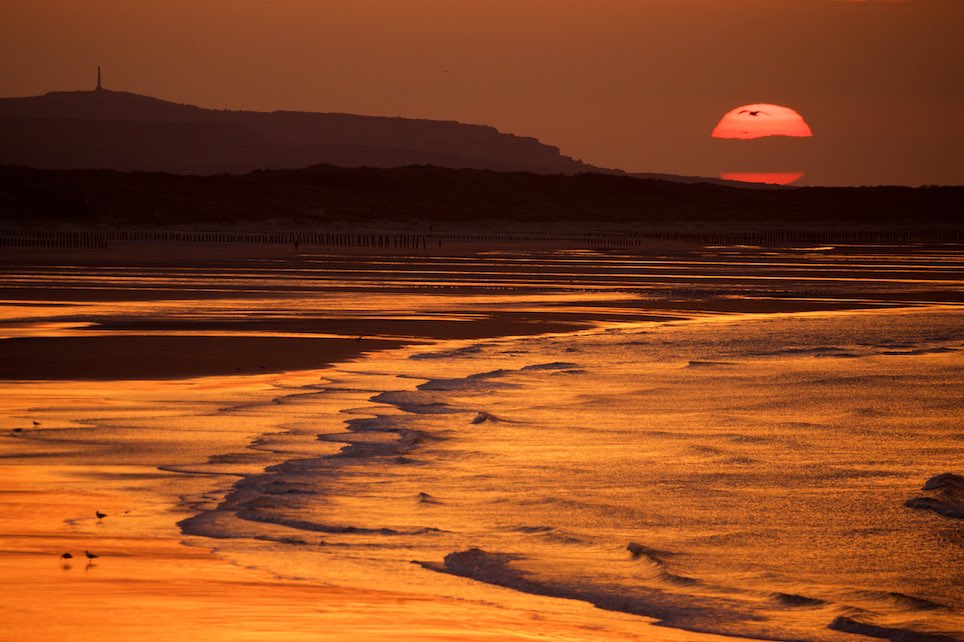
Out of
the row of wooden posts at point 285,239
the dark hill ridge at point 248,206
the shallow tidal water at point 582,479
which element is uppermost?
the dark hill ridge at point 248,206

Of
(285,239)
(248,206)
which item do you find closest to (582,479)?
(285,239)

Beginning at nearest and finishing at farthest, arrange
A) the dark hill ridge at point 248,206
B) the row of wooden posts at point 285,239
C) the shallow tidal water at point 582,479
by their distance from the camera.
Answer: the shallow tidal water at point 582,479 → the row of wooden posts at point 285,239 → the dark hill ridge at point 248,206

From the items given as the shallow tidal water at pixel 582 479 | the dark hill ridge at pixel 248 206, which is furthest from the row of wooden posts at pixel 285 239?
the shallow tidal water at pixel 582 479

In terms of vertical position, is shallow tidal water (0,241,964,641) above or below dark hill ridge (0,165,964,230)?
below

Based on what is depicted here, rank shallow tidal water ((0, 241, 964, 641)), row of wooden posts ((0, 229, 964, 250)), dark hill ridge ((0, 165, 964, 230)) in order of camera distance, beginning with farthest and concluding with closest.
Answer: dark hill ridge ((0, 165, 964, 230)) < row of wooden posts ((0, 229, 964, 250)) < shallow tidal water ((0, 241, 964, 641))

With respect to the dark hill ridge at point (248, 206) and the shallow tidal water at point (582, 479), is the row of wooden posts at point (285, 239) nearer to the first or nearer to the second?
the dark hill ridge at point (248, 206)

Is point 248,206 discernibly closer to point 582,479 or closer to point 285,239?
point 285,239

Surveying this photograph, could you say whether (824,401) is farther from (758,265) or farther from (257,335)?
(758,265)

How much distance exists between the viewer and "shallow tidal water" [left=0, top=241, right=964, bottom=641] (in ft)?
25.5

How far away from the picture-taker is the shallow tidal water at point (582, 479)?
7.79 m

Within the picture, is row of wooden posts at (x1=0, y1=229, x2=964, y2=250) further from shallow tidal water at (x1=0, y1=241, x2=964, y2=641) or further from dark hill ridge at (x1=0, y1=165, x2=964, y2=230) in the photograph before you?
shallow tidal water at (x1=0, y1=241, x2=964, y2=641)

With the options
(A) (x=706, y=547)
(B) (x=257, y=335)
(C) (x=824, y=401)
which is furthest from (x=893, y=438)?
(B) (x=257, y=335)

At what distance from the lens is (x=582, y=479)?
1101 centimetres

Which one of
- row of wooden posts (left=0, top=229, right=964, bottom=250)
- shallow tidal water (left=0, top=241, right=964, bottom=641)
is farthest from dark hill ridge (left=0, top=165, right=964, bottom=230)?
shallow tidal water (left=0, top=241, right=964, bottom=641)
